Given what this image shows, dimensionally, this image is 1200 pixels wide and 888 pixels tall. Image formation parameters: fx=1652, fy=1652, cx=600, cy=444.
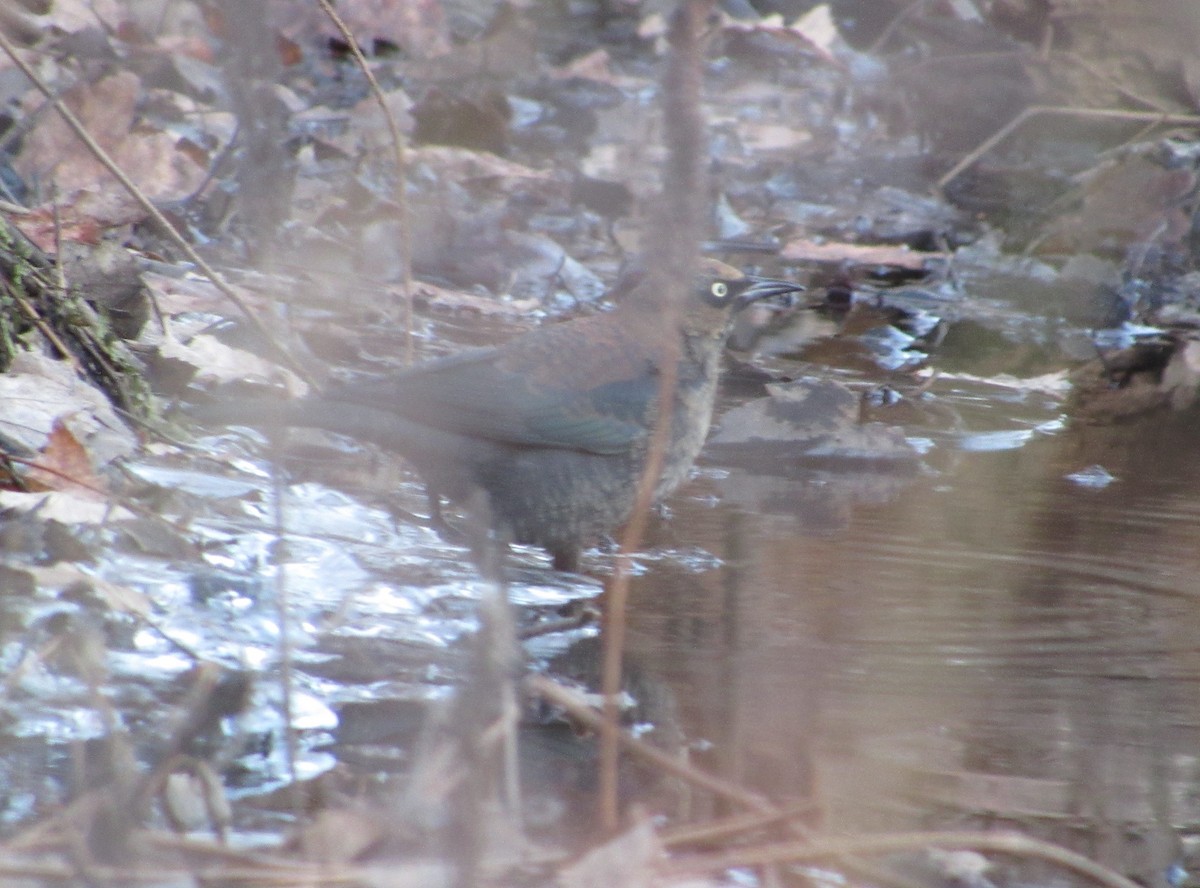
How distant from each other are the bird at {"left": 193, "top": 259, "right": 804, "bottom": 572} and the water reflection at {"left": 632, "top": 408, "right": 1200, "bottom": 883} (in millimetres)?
267

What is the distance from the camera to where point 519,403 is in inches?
183

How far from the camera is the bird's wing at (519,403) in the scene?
4.49 meters

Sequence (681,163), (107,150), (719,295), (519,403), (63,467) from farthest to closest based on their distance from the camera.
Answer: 1. (107,150)
2. (719,295)
3. (519,403)
4. (63,467)
5. (681,163)

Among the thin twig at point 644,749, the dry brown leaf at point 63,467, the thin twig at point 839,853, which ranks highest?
the dry brown leaf at point 63,467

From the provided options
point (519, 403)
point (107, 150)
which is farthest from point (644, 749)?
point (107, 150)

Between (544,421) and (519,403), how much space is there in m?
0.09

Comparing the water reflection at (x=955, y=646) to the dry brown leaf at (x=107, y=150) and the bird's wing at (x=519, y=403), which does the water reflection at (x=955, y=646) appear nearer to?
the bird's wing at (x=519, y=403)

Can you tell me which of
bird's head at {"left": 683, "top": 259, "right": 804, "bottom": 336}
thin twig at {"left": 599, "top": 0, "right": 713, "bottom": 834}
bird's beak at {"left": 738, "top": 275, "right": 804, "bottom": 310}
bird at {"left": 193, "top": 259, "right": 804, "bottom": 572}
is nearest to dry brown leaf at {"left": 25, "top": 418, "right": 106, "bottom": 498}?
bird at {"left": 193, "top": 259, "right": 804, "bottom": 572}

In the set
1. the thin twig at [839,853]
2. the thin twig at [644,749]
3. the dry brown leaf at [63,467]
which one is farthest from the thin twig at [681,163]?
the dry brown leaf at [63,467]

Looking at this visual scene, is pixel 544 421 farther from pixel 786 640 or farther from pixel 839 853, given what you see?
pixel 839 853

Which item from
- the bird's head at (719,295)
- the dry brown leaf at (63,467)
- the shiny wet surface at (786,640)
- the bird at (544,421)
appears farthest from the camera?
the bird's head at (719,295)

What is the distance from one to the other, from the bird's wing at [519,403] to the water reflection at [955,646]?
337mm

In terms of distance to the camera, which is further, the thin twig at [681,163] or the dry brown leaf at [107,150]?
the dry brown leaf at [107,150]

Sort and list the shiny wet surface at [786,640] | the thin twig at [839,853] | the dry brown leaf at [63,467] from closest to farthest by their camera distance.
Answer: the thin twig at [839,853] → the shiny wet surface at [786,640] → the dry brown leaf at [63,467]
